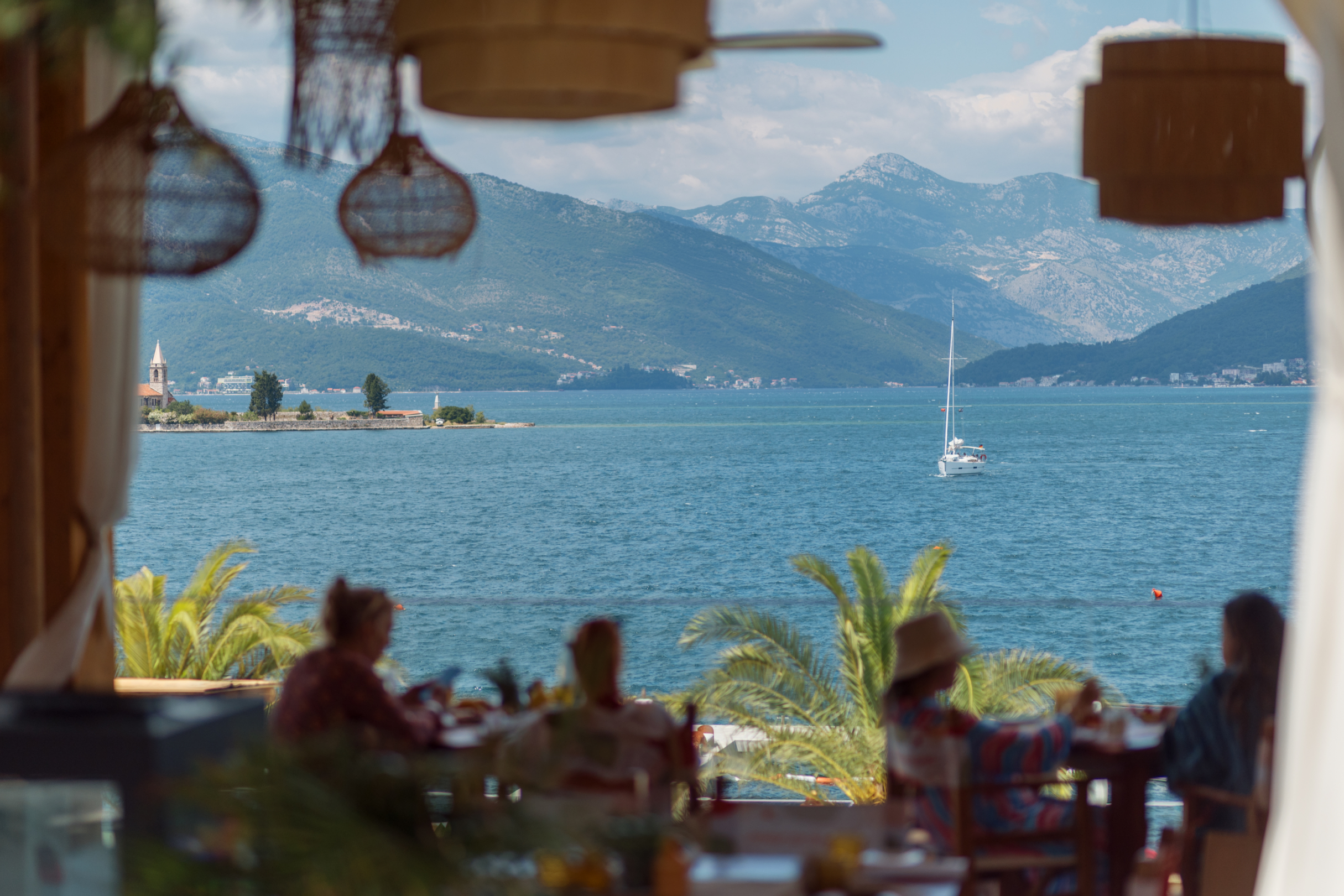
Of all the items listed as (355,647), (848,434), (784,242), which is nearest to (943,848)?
(355,647)

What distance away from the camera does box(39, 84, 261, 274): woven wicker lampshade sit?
7.04ft

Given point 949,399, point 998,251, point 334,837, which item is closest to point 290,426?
point 949,399

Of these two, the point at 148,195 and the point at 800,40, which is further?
the point at 148,195

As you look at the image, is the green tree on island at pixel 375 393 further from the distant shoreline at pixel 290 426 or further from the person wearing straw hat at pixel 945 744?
the person wearing straw hat at pixel 945 744

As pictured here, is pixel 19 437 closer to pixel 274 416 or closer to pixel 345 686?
pixel 345 686

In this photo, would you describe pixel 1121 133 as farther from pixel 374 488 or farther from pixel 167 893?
pixel 374 488

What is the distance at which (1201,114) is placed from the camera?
275cm

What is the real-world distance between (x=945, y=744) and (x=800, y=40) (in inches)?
69.6

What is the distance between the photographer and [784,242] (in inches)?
5167

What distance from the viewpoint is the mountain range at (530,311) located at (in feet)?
265

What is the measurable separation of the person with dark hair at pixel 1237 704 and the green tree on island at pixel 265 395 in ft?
256

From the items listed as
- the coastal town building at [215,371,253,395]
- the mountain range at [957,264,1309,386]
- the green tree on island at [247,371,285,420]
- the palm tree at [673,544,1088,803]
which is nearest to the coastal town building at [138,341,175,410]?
the coastal town building at [215,371,253,395]

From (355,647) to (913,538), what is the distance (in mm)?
43931

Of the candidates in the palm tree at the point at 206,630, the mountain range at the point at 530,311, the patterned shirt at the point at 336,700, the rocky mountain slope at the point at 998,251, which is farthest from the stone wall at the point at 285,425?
the patterned shirt at the point at 336,700
